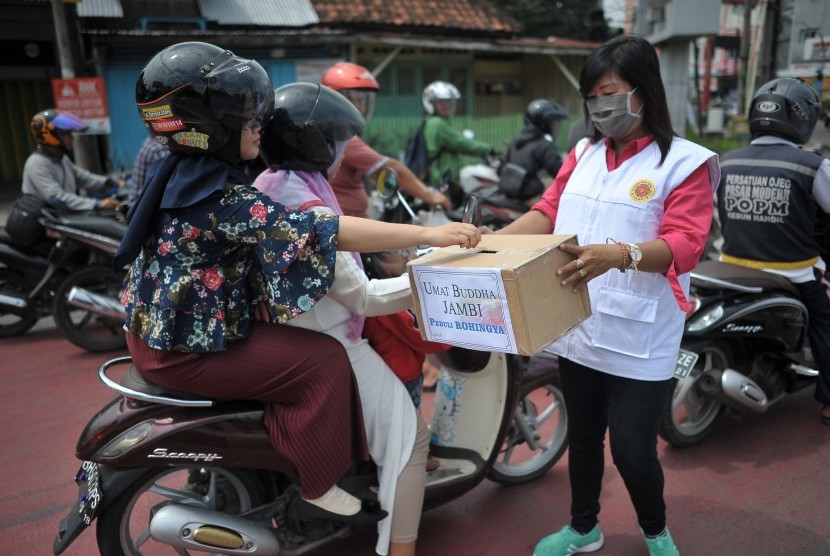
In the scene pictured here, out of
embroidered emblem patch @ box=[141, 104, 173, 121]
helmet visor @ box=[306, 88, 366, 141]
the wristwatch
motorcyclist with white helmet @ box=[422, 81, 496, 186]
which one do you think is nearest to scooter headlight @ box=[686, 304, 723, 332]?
the wristwatch

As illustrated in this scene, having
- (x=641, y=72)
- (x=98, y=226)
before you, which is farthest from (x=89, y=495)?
(x=98, y=226)

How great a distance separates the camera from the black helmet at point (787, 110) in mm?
3295

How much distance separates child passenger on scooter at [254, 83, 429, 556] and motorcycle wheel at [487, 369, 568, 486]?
71 centimetres

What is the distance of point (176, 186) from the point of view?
188cm

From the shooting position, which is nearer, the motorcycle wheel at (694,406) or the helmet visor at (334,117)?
the helmet visor at (334,117)

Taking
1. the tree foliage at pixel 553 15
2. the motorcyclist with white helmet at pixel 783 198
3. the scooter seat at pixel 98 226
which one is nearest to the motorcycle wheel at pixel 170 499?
the motorcyclist with white helmet at pixel 783 198

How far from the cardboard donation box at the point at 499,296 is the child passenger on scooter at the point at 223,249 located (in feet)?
0.39

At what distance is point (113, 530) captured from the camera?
7.25 feet

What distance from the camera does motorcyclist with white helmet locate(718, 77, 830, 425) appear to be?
329cm

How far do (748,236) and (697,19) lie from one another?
738 centimetres

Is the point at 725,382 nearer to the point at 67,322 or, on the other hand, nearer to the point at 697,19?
the point at 67,322

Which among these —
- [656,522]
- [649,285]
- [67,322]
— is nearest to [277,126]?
[649,285]

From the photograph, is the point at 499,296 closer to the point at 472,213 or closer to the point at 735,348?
the point at 472,213

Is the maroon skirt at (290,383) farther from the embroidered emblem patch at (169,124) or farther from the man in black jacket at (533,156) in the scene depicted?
the man in black jacket at (533,156)
